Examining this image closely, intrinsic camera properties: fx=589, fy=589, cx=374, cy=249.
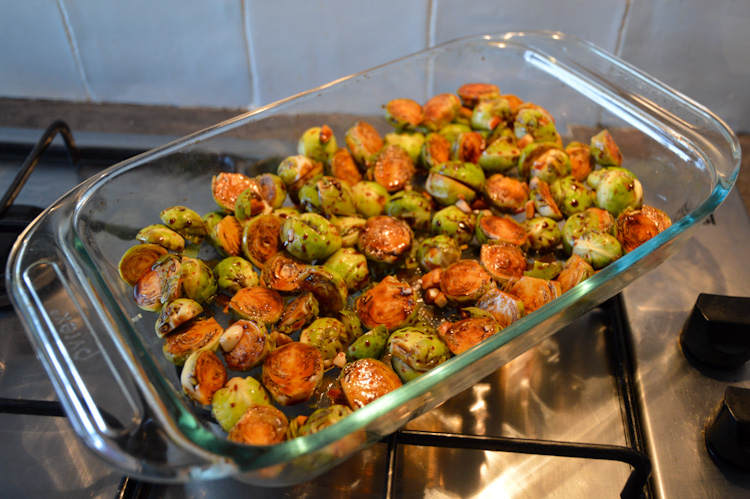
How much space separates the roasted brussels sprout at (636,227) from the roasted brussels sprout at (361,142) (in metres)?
0.46

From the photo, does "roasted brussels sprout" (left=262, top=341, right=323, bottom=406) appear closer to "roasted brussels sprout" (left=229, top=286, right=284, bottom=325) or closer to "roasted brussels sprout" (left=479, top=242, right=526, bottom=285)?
"roasted brussels sprout" (left=229, top=286, right=284, bottom=325)

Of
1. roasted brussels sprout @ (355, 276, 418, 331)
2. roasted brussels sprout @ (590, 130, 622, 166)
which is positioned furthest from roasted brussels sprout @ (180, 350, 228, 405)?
roasted brussels sprout @ (590, 130, 622, 166)

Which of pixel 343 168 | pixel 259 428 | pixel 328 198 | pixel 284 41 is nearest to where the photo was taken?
pixel 259 428

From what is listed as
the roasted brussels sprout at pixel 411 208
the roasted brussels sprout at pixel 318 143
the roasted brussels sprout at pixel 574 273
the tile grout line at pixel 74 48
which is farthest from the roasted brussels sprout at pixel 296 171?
the tile grout line at pixel 74 48

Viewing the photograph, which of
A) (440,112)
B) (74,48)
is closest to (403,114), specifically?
(440,112)

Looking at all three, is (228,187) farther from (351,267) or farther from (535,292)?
(535,292)

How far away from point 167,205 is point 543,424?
27.8 inches

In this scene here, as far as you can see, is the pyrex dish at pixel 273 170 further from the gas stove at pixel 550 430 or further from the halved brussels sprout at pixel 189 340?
the gas stove at pixel 550 430

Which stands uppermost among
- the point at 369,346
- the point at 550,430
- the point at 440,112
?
the point at 440,112

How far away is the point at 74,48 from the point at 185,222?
3.13ft

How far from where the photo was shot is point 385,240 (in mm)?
981

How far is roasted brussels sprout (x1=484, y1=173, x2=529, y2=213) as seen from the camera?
1061mm

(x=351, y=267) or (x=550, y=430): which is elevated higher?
(x=351, y=267)

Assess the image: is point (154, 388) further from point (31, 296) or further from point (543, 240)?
point (543, 240)
